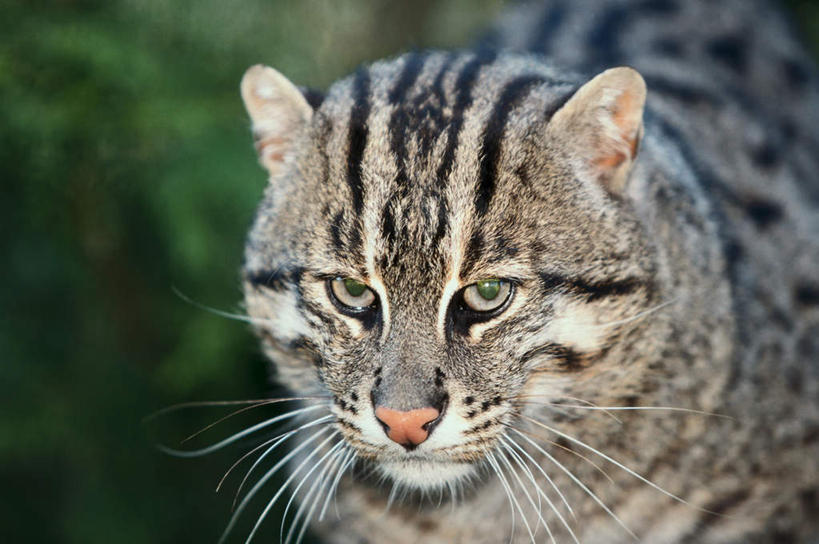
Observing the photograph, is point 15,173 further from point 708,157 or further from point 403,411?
point 708,157

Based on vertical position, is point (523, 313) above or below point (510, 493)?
above

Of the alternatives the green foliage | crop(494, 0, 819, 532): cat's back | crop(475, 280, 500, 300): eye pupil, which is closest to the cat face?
crop(475, 280, 500, 300): eye pupil

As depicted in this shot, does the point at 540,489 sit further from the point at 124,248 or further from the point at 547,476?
the point at 124,248

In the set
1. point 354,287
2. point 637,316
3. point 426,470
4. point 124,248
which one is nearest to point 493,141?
point 354,287

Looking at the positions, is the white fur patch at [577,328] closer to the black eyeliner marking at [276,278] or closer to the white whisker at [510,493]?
the white whisker at [510,493]

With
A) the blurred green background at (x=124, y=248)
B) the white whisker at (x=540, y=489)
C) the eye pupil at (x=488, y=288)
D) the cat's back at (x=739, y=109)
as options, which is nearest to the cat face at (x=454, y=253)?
the eye pupil at (x=488, y=288)

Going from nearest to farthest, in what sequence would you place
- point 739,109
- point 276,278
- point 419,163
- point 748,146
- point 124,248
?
1. point 419,163
2. point 276,278
3. point 748,146
4. point 739,109
5. point 124,248

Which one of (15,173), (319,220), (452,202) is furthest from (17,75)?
(452,202)
